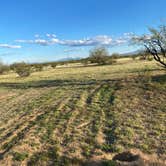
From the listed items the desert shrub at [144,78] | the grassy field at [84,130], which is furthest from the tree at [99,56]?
the grassy field at [84,130]

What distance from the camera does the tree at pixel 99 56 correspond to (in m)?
53.4

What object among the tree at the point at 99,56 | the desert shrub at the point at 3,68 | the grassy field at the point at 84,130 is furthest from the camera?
the desert shrub at the point at 3,68

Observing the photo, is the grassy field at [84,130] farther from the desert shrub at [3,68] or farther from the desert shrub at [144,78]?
the desert shrub at [3,68]

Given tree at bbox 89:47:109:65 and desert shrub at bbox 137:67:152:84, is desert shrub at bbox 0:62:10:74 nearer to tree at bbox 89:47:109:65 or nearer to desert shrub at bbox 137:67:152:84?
tree at bbox 89:47:109:65

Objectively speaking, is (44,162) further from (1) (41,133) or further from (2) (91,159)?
(1) (41,133)

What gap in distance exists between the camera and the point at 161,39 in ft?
51.5

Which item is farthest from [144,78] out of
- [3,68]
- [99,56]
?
[3,68]

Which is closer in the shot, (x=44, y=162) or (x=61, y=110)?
(x=44, y=162)

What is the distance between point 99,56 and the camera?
5441 cm

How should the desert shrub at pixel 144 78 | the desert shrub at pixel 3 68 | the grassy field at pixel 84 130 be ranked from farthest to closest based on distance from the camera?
1. the desert shrub at pixel 3 68
2. the desert shrub at pixel 144 78
3. the grassy field at pixel 84 130

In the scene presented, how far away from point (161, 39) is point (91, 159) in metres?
12.5

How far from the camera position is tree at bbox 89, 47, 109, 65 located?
175 feet

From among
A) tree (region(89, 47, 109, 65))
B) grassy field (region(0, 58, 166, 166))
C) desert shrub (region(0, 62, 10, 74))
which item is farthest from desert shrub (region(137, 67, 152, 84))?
desert shrub (region(0, 62, 10, 74))

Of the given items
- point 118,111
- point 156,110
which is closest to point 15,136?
point 118,111
